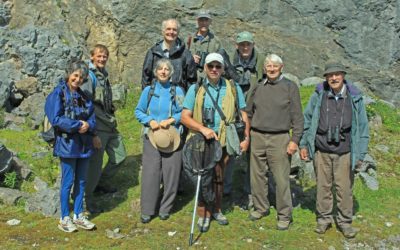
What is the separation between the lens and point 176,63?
8.12 metres

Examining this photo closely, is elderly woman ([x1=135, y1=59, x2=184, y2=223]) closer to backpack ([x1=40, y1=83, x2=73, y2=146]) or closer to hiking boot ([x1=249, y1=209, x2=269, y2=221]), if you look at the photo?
backpack ([x1=40, y1=83, x2=73, y2=146])

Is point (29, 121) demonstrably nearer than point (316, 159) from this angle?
No

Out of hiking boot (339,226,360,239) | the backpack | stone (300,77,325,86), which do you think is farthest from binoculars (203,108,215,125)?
stone (300,77,325,86)

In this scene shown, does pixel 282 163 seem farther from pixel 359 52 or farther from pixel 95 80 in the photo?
pixel 359 52

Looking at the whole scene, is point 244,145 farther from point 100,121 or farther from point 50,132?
point 50,132

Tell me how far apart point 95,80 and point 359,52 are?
11212 mm

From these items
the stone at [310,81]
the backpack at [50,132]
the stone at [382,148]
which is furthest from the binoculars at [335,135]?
the stone at [310,81]

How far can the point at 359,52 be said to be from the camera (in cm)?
1608

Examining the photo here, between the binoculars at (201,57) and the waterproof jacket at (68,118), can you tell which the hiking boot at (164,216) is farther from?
the binoculars at (201,57)

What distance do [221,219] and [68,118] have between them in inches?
117

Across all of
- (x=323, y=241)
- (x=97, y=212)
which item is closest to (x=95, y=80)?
(x=97, y=212)

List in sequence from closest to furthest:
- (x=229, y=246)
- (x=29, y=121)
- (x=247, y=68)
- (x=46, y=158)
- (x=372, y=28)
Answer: (x=229, y=246) → (x=247, y=68) → (x=46, y=158) → (x=29, y=121) → (x=372, y=28)

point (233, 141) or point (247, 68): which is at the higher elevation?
point (247, 68)

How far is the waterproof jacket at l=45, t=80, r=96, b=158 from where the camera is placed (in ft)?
22.6
